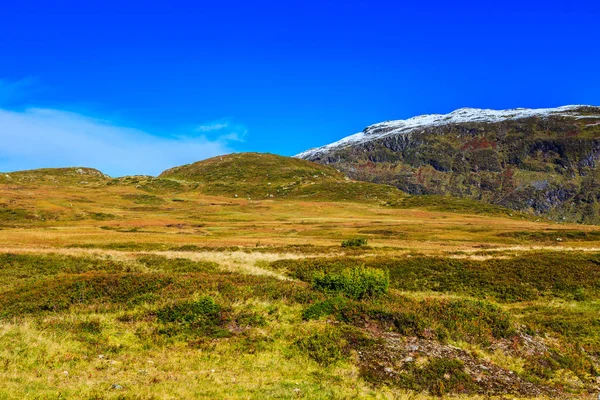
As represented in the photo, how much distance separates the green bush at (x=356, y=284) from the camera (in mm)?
25516

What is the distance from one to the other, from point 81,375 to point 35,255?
108 feet

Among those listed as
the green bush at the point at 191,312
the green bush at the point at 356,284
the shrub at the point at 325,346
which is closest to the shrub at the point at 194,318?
the green bush at the point at 191,312

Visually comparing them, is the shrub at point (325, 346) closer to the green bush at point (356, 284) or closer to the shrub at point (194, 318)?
the shrub at point (194, 318)

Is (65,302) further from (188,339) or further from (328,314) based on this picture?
(328,314)

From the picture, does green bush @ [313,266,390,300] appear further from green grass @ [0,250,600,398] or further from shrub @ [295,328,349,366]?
shrub @ [295,328,349,366]

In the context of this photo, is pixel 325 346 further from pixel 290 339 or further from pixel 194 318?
pixel 194 318

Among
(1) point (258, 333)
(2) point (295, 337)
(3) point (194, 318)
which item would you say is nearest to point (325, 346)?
(2) point (295, 337)

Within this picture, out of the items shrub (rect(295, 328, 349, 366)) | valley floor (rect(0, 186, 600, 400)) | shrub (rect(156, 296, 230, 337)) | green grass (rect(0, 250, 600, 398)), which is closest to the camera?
valley floor (rect(0, 186, 600, 400))

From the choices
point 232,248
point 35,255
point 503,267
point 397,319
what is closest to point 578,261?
point 503,267

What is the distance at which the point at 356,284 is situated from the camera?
1020 inches

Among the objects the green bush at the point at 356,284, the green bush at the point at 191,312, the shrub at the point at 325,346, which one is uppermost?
the green bush at the point at 191,312

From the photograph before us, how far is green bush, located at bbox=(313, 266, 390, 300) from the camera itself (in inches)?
1005

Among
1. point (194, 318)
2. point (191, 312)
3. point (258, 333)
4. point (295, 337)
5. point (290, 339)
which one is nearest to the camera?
point (290, 339)

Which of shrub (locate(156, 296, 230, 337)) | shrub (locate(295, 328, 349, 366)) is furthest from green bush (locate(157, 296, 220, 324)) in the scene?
shrub (locate(295, 328, 349, 366))
